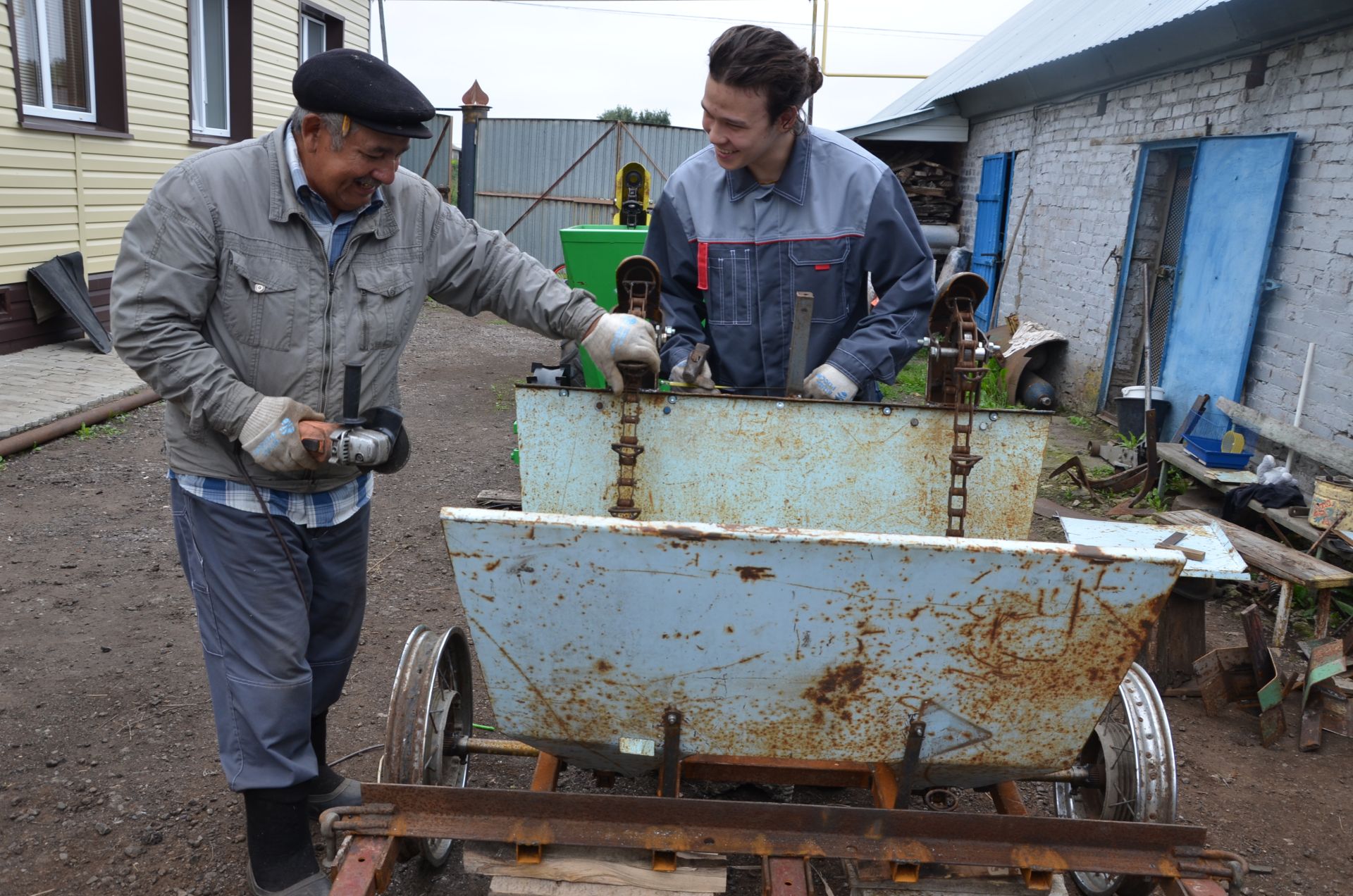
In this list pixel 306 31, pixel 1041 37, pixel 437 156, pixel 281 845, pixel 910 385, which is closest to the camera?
pixel 281 845

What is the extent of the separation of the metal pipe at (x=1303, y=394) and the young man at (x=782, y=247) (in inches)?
156

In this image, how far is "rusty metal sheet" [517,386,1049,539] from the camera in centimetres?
279

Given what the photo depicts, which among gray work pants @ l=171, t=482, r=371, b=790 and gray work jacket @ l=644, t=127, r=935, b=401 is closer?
gray work pants @ l=171, t=482, r=371, b=790

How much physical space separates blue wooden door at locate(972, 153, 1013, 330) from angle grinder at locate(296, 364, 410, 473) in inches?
390

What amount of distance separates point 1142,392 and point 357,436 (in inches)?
283

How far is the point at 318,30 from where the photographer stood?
13.8m

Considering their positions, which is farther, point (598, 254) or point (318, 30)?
point (318, 30)

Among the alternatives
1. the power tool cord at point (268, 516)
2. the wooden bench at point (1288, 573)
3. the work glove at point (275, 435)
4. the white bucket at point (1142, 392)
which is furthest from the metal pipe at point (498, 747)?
the white bucket at point (1142, 392)

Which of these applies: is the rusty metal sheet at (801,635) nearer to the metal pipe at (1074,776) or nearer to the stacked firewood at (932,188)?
the metal pipe at (1074,776)

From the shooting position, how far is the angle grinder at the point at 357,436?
7.50ft

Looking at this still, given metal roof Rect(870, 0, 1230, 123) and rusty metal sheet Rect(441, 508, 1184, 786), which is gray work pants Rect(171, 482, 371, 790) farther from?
metal roof Rect(870, 0, 1230, 123)

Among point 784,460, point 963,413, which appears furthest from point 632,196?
point 963,413

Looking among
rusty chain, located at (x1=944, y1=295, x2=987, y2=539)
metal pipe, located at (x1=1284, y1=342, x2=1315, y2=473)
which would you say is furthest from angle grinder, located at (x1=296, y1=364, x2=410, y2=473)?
metal pipe, located at (x1=1284, y1=342, x2=1315, y2=473)

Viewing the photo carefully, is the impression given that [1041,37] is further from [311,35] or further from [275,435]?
[275,435]
